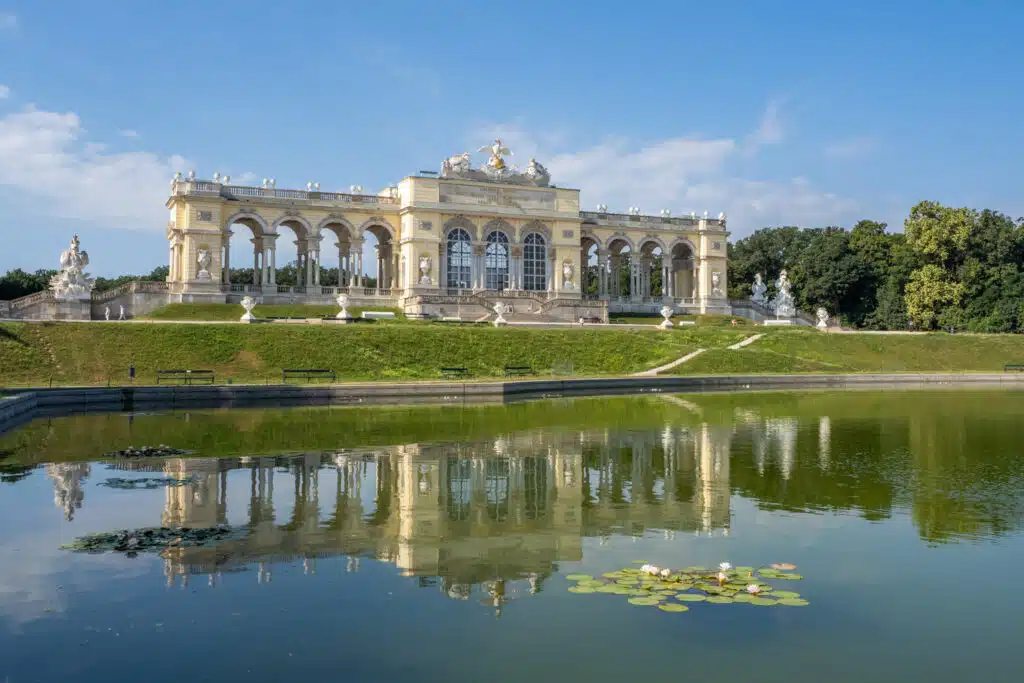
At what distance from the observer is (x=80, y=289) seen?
5478cm

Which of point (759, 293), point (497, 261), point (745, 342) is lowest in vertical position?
point (745, 342)

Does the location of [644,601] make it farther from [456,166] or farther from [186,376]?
[456,166]

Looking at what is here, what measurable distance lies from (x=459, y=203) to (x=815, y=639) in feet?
210

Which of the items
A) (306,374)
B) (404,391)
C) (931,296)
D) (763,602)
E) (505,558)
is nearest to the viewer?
(763,602)

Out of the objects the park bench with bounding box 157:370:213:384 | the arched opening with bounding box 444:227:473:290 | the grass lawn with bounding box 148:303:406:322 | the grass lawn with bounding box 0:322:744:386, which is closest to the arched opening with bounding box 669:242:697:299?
the arched opening with bounding box 444:227:473:290

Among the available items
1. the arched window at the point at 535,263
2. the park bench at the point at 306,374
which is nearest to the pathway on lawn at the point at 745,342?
the arched window at the point at 535,263

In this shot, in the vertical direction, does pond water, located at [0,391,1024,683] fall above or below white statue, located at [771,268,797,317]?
below

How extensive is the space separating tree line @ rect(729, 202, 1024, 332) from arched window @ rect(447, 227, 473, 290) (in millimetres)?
30356

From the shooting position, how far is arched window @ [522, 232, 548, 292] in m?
73.4

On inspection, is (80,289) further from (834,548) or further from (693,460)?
(834,548)

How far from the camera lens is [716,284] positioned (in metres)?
79.6

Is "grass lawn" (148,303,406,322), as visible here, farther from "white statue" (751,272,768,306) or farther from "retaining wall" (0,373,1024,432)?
"white statue" (751,272,768,306)

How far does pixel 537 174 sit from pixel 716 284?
18461 millimetres

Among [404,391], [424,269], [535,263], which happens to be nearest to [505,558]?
[404,391]
